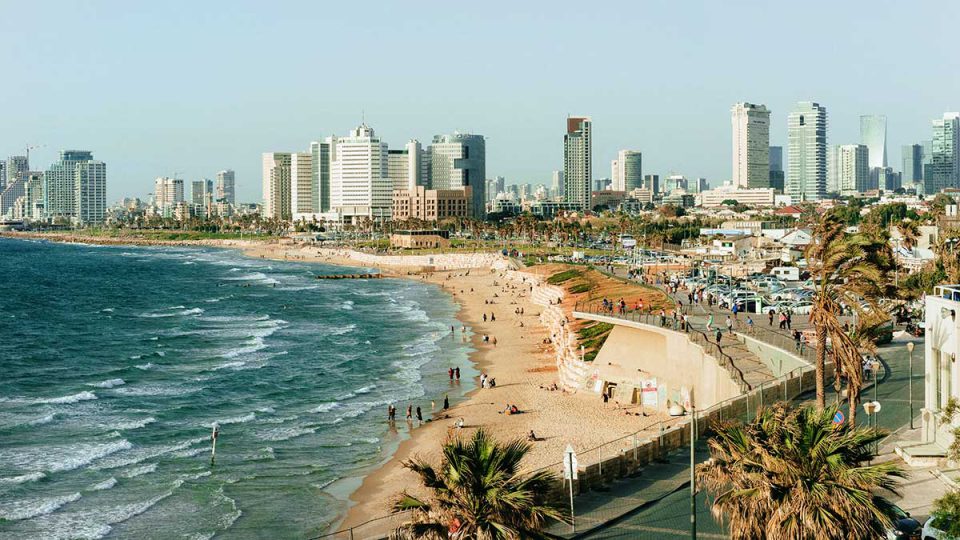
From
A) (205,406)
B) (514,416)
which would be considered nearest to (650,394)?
(514,416)

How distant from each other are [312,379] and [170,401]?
878 centimetres

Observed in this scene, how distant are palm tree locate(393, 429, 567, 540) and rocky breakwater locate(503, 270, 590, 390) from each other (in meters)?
34.4

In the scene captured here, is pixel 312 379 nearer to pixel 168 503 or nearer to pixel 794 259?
pixel 168 503

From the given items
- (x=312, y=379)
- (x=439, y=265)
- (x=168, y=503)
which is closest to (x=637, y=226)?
(x=439, y=265)

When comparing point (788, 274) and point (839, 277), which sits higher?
point (839, 277)

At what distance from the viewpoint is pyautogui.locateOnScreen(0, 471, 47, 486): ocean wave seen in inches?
1379

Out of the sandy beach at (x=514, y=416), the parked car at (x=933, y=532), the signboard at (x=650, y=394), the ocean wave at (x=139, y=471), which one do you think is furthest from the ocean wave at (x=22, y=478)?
the parked car at (x=933, y=532)

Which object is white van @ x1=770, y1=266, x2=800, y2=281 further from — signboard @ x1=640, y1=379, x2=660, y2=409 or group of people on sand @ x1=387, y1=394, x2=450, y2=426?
signboard @ x1=640, y1=379, x2=660, y2=409

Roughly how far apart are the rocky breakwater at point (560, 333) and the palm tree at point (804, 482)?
3330 cm

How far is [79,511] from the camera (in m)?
31.9

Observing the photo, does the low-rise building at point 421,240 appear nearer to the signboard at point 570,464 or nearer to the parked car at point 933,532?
the signboard at point 570,464

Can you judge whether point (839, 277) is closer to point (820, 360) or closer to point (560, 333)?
point (820, 360)

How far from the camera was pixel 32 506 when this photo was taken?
A: 32438 millimetres

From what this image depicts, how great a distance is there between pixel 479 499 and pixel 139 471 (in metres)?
25.1
